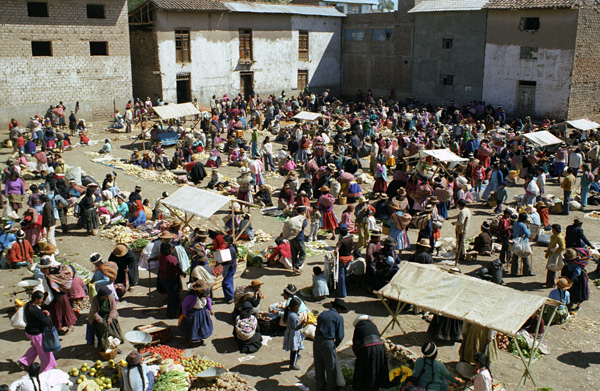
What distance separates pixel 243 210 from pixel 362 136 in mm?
12054

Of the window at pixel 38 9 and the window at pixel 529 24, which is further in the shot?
the window at pixel 529 24

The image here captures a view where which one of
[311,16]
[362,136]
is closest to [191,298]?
[362,136]

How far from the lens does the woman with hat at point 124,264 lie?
11.5 meters

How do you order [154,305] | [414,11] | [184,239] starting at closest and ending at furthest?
[154,305], [184,239], [414,11]

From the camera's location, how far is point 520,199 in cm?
1806

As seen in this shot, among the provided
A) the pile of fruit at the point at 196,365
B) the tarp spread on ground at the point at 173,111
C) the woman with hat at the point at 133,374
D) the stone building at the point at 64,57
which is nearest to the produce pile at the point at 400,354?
the pile of fruit at the point at 196,365

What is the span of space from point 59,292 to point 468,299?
6950 mm

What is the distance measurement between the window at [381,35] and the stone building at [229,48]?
3391 millimetres

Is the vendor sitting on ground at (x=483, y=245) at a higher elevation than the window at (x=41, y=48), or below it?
below

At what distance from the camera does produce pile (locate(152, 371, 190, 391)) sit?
8.63 m

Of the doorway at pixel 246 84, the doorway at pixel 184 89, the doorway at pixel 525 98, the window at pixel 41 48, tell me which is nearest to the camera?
the window at pixel 41 48

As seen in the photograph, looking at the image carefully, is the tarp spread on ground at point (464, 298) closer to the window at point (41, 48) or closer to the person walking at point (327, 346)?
the person walking at point (327, 346)

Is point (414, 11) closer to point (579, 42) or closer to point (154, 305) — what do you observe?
point (579, 42)

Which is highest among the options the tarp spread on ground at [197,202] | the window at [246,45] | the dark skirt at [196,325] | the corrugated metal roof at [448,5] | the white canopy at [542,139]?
the corrugated metal roof at [448,5]
